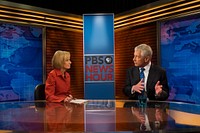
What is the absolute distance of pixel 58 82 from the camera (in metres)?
2.93

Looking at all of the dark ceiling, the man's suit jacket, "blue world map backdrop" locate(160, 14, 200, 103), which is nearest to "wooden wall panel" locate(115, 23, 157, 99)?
"blue world map backdrop" locate(160, 14, 200, 103)

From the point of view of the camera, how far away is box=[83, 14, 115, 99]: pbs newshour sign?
475 centimetres

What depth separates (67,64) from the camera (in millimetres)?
3018

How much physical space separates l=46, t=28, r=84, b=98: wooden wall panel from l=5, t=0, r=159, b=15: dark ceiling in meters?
0.53

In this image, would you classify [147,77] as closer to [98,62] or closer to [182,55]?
[182,55]

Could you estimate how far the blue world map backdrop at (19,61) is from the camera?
4.40m

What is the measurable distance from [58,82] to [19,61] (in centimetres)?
200

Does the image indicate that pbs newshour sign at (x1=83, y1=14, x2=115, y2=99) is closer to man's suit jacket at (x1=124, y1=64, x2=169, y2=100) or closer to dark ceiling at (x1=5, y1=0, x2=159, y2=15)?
dark ceiling at (x1=5, y1=0, x2=159, y2=15)

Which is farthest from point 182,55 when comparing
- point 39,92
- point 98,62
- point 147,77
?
point 39,92

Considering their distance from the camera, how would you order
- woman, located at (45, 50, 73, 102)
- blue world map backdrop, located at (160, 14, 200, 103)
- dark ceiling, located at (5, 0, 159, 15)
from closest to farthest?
woman, located at (45, 50, 73, 102)
blue world map backdrop, located at (160, 14, 200, 103)
dark ceiling, located at (5, 0, 159, 15)

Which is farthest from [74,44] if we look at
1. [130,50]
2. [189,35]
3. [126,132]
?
[126,132]

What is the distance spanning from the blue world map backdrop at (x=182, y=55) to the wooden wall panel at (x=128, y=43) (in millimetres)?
256

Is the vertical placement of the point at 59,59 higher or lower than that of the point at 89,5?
lower

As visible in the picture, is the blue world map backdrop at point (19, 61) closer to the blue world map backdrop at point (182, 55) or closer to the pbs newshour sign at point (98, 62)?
the pbs newshour sign at point (98, 62)
